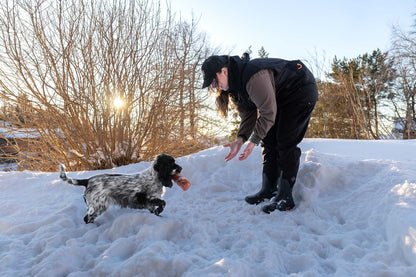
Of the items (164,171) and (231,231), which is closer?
(231,231)

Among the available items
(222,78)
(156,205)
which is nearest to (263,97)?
(222,78)

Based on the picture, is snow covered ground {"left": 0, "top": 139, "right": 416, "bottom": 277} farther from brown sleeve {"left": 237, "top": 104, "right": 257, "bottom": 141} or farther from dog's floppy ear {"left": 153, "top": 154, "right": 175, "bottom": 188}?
brown sleeve {"left": 237, "top": 104, "right": 257, "bottom": 141}

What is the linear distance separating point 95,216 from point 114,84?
11.4ft

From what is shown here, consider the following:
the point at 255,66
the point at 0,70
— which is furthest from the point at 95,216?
the point at 0,70

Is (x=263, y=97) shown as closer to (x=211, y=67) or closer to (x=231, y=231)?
(x=211, y=67)

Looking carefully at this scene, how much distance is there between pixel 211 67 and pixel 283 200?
129 centimetres

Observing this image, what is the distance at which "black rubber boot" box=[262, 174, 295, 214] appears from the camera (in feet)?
7.67

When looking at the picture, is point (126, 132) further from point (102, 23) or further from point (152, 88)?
point (102, 23)

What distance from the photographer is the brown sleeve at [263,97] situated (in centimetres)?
204

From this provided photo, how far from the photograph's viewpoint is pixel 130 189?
7.13 ft

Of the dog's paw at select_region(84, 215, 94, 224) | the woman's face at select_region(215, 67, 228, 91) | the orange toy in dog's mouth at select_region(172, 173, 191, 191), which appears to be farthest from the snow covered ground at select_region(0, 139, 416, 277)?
the woman's face at select_region(215, 67, 228, 91)

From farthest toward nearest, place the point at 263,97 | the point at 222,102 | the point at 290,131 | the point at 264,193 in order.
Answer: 1. the point at 264,193
2. the point at 222,102
3. the point at 290,131
4. the point at 263,97

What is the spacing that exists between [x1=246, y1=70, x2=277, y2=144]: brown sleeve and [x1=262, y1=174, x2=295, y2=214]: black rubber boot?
59 centimetres

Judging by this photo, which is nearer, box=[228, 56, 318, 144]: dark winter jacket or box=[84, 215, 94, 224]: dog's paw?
box=[228, 56, 318, 144]: dark winter jacket
